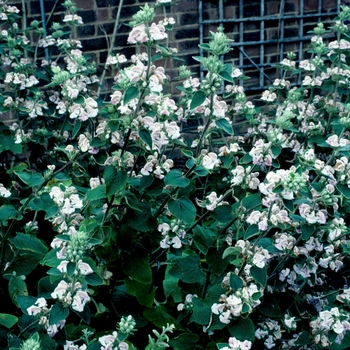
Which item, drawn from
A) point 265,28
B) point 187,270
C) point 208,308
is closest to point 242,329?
point 208,308

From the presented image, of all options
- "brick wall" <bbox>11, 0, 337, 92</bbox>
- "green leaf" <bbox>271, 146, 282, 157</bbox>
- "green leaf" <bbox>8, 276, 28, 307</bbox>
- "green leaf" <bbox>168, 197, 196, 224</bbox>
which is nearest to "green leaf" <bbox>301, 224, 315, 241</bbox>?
"green leaf" <bbox>271, 146, 282, 157</bbox>

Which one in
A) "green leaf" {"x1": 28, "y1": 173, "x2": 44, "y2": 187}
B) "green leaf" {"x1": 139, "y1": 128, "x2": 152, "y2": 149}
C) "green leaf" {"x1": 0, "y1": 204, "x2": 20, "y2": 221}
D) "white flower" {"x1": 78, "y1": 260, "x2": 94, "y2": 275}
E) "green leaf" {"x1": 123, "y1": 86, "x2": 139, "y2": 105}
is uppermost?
"green leaf" {"x1": 123, "y1": 86, "x2": 139, "y2": 105}

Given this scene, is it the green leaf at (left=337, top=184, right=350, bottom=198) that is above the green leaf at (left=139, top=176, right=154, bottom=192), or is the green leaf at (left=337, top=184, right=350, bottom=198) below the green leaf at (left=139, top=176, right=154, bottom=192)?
below

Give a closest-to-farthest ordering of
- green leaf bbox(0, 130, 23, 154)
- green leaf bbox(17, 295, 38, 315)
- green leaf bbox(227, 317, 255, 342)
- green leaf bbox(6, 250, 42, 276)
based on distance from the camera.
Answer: green leaf bbox(17, 295, 38, 315) → green leaf bbox(227, 317, 255, 342) → green leaf bbox(6, 250, 42, 276) → green leaf bbox(0, 130, 23, 154)

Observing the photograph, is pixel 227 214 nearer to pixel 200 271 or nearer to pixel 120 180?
pixel 200 271

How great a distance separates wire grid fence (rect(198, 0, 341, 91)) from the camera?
4.29 metres

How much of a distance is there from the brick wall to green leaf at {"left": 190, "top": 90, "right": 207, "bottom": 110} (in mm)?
2096

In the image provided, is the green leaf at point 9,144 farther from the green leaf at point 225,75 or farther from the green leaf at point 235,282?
the green leaf at point 235,282

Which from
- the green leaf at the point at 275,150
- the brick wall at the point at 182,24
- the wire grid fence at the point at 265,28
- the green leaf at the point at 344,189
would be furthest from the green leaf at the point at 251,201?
the wire grid fence at the point at 265,28

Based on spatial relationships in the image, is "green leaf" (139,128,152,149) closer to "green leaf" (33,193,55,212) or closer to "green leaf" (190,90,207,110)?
"green leaf" (190,90,207,110)

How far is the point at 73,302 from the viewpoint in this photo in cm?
138

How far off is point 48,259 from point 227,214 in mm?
631

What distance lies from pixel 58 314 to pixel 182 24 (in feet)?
10.4

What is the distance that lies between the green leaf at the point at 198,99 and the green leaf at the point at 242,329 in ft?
2.24
